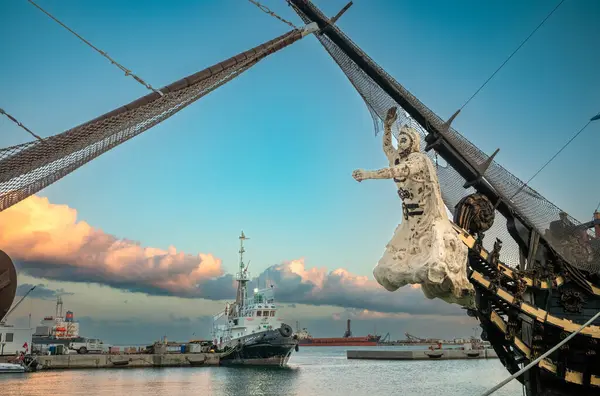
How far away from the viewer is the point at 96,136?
581 centimetres

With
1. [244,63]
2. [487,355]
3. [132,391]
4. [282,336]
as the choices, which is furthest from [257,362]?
[244,63]

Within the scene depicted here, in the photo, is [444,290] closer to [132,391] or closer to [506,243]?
[506,243]

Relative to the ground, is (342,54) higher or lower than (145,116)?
higher

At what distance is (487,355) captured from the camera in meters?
65.0

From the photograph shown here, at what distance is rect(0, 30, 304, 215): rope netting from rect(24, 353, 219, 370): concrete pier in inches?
1555

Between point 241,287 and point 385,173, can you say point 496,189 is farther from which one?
point 241,287

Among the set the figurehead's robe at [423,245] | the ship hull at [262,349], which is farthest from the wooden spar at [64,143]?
the ship hull at [262,349]

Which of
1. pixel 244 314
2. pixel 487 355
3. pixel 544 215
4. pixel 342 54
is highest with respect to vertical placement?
pixel 342 54

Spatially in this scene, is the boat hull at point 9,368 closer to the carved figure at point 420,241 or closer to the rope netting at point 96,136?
the rope netting at point 96,136

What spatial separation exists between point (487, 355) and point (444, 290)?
209 ft

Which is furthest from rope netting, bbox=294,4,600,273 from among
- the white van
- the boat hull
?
the white van

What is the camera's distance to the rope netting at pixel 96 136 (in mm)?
5461

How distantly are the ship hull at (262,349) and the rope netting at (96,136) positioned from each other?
36823mm

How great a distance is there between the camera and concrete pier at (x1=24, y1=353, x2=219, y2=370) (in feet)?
135
